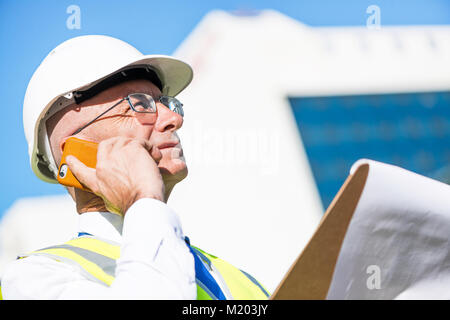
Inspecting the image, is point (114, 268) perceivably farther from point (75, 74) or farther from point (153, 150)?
point (75, 74)

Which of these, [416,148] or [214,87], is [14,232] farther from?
[416,148]

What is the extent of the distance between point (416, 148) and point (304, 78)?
32.8 feet

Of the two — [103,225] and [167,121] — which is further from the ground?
[167,121]

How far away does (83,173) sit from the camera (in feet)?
6.88

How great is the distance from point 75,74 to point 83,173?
1.85 ft

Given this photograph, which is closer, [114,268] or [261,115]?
[114,268]

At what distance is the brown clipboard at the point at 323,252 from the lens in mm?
1475

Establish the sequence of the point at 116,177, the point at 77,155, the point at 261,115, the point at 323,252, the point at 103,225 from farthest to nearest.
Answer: the point at 261,115, the point at 103,225, the point at 77,155, the point at 116,177, the point at 323,252

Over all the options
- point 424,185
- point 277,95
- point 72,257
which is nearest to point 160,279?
point 72,257

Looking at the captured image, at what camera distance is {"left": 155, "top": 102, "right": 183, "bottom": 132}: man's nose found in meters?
2.31

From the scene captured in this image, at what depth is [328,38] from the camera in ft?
129

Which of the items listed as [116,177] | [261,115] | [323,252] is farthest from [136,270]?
[261,115]

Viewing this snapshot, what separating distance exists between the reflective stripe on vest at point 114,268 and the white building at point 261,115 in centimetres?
2064

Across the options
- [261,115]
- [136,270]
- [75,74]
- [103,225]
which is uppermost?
[75,74]
